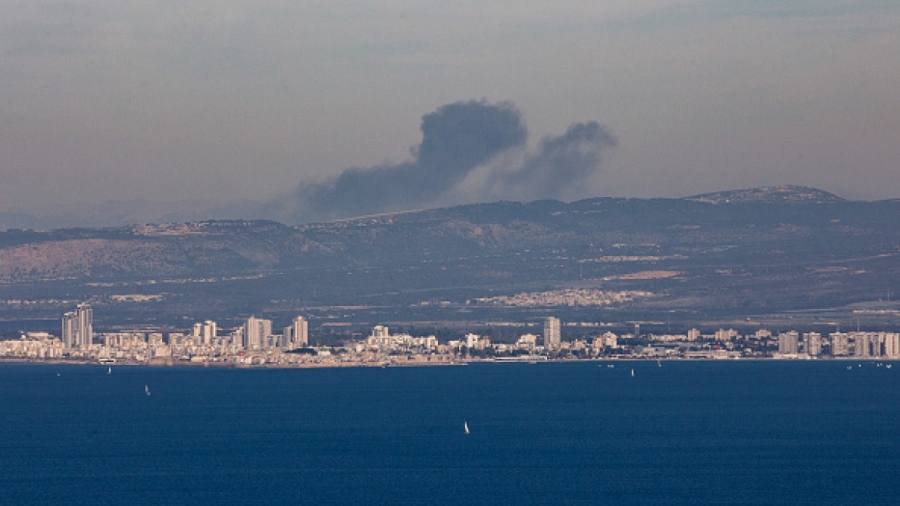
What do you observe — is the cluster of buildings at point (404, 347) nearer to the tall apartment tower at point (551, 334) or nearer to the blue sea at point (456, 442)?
the tall apartment tower at point (551, 334)

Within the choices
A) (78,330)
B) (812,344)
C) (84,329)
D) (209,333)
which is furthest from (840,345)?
(78,330)

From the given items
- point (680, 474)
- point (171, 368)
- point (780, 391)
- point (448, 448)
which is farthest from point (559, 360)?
point (680, 474)

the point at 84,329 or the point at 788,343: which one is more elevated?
the point at 84,329

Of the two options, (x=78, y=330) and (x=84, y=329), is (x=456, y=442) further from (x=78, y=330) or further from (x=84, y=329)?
(x=78, y=330)

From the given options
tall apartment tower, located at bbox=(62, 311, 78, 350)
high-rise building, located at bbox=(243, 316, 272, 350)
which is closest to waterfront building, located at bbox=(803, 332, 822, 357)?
high-rise building, located at bbox=(243, 316, 272, 350)

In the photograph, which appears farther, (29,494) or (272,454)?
(272,454)

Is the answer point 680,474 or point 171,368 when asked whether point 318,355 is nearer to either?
point 171,368
